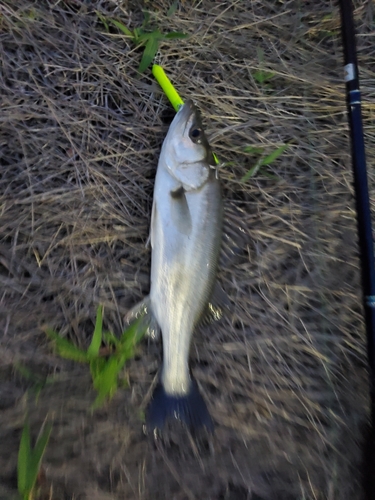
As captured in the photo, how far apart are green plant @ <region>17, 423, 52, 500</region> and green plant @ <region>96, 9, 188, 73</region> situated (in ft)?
6.27

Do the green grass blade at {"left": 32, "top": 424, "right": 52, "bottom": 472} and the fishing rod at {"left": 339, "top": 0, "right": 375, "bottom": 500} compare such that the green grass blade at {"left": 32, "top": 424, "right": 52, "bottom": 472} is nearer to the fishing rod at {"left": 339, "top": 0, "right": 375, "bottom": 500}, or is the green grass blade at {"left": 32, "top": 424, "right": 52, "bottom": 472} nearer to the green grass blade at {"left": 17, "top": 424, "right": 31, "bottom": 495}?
the green grass blade at {"left": 17, "top": 424, "right": 31, "bottom": 495}

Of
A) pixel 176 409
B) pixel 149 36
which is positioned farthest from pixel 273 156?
pixel 176 409

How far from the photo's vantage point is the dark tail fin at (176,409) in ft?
5.69

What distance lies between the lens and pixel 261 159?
2109mm

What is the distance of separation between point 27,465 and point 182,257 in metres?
1.10

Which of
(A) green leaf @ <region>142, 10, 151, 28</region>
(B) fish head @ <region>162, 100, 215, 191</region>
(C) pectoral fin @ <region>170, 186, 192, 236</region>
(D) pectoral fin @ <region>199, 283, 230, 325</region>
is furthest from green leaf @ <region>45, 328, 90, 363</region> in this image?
(A) green leaf @ <region>142, 10, 151, 28</region>

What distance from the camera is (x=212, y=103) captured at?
7.02 feet

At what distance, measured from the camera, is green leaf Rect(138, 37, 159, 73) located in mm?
2004

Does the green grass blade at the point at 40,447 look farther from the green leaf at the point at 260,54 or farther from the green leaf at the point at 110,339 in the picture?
the green leaf at the point at 260,54

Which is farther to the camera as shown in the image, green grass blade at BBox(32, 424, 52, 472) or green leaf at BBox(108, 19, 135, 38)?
green leaf at BBox(108, 19, 135, 38)

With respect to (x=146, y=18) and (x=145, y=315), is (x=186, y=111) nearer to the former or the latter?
(x=146, y=18)

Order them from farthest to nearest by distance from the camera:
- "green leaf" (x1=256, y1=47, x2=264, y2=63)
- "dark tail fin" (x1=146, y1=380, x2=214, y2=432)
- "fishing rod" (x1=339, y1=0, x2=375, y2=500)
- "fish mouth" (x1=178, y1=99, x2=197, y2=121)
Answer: "green leaf" (x1=256, y1=47, x2=264, y2=63) → "fish mouth" (x1=178, y1=99, x2=197, y2=121) → "dark tail fin" (x1=146, y1=380, x2=214, y2=432) → "fishing rod" (x1=339, y1=0, x2=375, y2=500)

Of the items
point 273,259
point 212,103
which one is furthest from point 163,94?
point 273,259

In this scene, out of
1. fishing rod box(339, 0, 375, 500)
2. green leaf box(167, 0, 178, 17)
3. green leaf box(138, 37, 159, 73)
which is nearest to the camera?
fishing rod box(339, 0, 375, 500)
